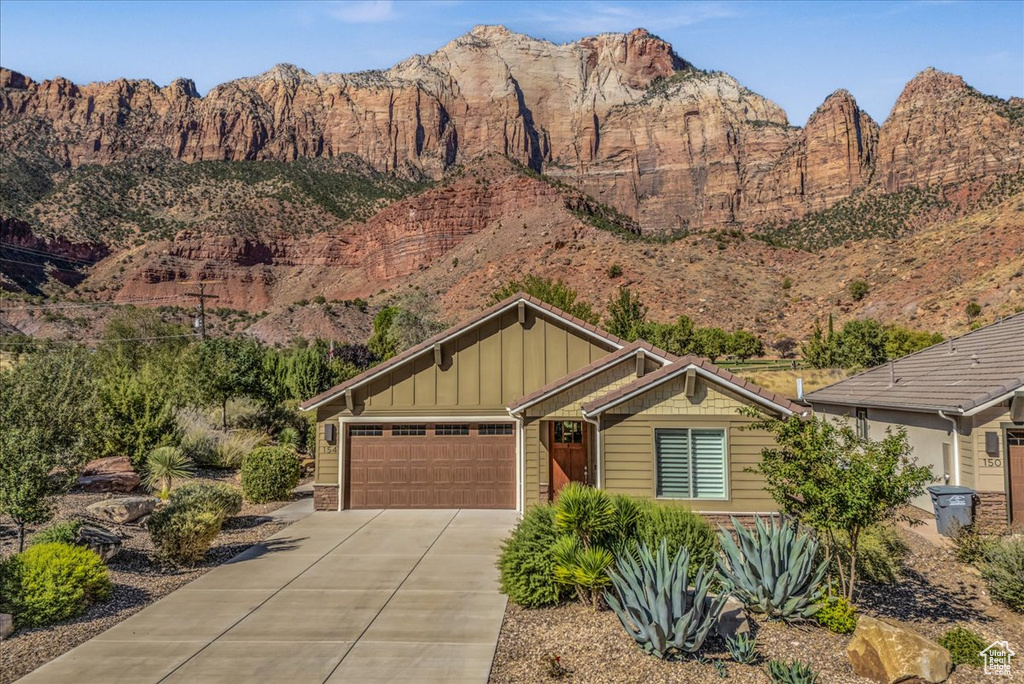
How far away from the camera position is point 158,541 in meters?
12.1

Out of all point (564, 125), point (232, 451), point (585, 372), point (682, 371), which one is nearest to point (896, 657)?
point (682, 371)

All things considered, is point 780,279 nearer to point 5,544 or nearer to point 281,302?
point 5,544

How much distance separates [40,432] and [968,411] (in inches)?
662

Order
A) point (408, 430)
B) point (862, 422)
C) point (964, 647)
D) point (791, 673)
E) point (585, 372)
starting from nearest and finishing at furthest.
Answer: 1. point (791, 673)
2. point (964, 647)
3. point (585, 372)
4. point (408, 430)
5. point (862, 422)

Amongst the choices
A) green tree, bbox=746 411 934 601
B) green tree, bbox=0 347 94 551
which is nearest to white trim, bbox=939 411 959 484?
green tree, bbox=746 411 934 601

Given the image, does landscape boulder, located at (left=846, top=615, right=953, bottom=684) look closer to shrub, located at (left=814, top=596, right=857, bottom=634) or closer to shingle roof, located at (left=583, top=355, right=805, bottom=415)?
shrub, located at (left=814, top=596, right=857, bottom=634)

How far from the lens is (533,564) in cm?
962

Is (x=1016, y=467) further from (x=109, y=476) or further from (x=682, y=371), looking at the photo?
Result: (x=109, y=476)

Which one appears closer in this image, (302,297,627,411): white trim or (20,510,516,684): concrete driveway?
(20,510,516,684): concrete driveway

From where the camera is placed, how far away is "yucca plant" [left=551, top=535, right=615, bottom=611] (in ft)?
28.9

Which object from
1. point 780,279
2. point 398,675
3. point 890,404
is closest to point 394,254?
point 780,279

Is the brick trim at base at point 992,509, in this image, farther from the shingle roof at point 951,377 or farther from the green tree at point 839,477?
the green tree at point 839,477

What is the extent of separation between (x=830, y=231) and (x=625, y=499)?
9211 cm

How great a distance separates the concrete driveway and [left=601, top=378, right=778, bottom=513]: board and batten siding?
2.88 m
